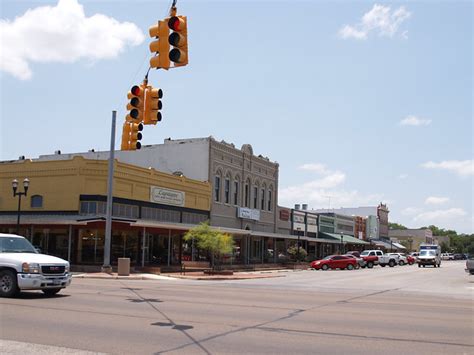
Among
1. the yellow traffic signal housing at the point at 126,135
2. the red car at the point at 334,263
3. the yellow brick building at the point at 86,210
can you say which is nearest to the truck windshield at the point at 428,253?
the red car at the point at 334,263

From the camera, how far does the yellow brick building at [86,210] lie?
3588 centimetres

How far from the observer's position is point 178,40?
10758mm

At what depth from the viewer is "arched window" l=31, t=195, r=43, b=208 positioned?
38031 millimetres

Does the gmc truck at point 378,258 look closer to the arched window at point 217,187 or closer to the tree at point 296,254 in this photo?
the tree at point 296,254

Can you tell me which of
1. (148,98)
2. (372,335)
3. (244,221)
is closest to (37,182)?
(244,221)

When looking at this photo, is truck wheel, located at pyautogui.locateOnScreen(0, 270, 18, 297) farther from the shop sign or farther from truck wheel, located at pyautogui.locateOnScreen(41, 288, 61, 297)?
the shop sign

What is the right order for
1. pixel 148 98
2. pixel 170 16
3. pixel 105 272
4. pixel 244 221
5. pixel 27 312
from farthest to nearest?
pixel 244 221, pixel 105 272, pixel 148 98, pixel 27 312, pixel 170 16

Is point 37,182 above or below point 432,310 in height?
above

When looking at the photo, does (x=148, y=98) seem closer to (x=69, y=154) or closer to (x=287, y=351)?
(x=287, y=351)

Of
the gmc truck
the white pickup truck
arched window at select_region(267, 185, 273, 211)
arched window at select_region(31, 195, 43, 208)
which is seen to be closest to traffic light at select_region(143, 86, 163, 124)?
the white pickup truck

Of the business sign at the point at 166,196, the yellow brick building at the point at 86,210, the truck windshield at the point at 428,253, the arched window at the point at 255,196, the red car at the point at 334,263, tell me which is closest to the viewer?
the yellow brick building at the point at 86,210

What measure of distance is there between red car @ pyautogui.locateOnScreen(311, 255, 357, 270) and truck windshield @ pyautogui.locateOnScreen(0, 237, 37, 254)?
36262 mm

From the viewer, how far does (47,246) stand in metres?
36.5

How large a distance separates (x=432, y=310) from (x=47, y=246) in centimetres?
2712
